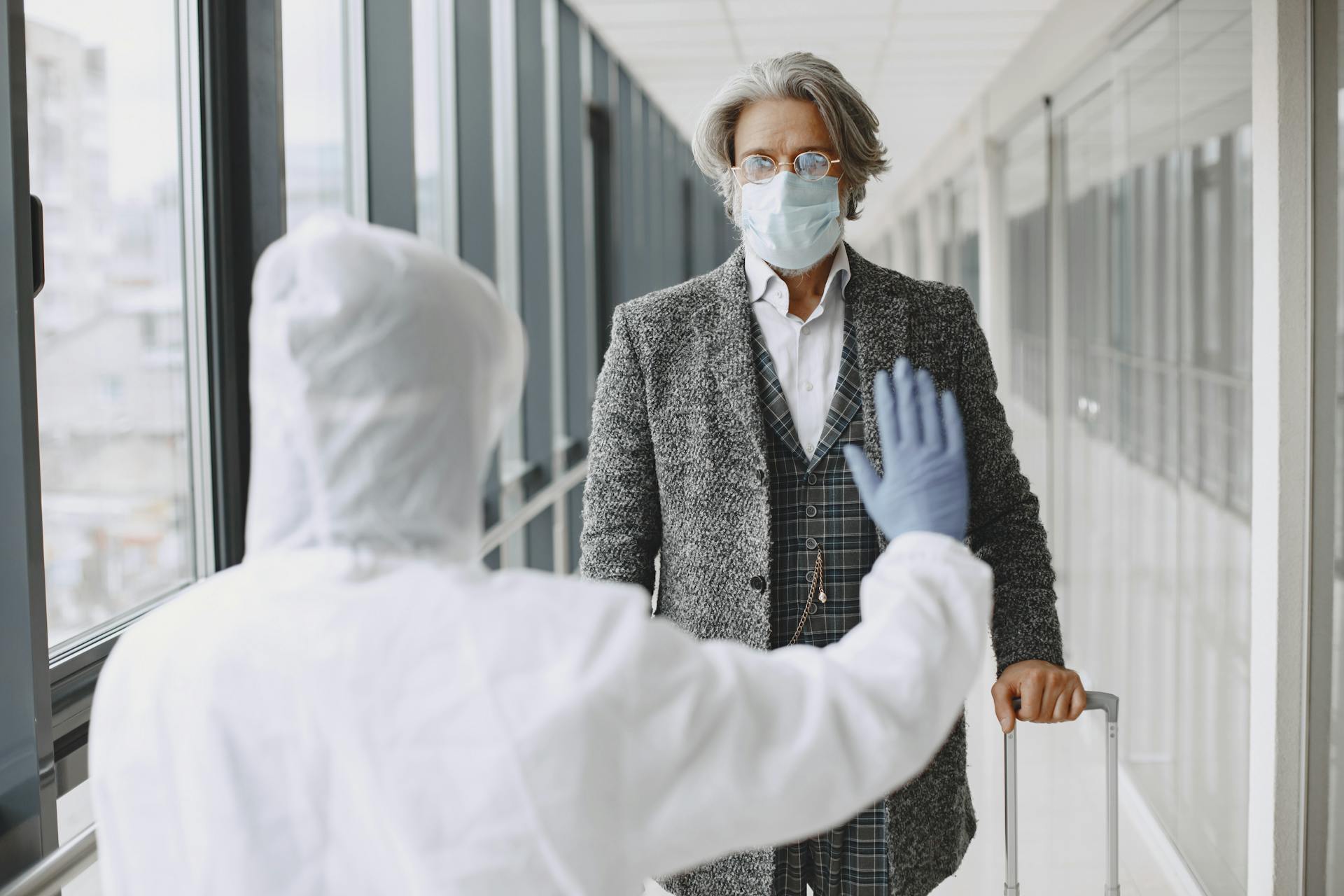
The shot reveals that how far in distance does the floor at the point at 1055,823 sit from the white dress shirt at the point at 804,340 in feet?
5.99

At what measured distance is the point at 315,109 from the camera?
9.62 feet

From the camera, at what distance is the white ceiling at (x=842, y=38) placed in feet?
16.5

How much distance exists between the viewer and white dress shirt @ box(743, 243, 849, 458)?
1.54 meters

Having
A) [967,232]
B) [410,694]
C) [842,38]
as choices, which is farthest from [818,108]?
[967,232]

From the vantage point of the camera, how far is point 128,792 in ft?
2.77

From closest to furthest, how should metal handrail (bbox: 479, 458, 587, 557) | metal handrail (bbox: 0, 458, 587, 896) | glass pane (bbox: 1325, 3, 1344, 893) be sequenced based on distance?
metal handrail (bbox: 0, 458, 587, 896) → glass pane (bbox: 1325, 3, 1344, 893) → metal handrail (bbox: 479, 458, 587, 557)

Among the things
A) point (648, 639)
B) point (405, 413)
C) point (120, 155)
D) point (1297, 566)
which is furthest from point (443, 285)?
point (1297, 566)

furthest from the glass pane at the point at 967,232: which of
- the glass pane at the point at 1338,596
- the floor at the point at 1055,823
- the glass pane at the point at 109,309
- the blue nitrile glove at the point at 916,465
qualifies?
the blue nitrile glove at the point at 916,465

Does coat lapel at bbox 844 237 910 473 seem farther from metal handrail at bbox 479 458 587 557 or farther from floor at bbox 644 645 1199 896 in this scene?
floor at bbox 644 645 1199 896

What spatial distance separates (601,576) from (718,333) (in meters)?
0.35

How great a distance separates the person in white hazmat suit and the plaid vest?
0.60 metres

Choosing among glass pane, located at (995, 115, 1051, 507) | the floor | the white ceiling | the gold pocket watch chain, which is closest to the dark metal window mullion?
the gold pocket watch chain

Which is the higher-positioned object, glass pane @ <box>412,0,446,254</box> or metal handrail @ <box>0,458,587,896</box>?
glass pane @ <box>412,0,446,254</box>

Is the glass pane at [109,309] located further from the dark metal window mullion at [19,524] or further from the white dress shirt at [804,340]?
the white dress shirt at [804,340]
